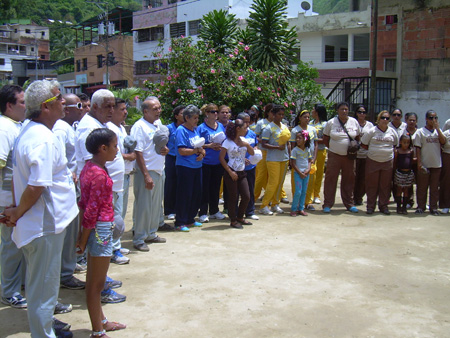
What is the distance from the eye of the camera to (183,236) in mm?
6730

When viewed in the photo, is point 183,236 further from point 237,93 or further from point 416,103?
point 416,103

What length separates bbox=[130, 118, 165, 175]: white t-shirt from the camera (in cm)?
589

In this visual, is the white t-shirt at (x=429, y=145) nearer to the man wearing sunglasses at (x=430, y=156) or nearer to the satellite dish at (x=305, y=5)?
the man wearing sunglasses at (x=430, y=156)

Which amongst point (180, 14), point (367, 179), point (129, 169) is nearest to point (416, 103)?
point (367, 179)

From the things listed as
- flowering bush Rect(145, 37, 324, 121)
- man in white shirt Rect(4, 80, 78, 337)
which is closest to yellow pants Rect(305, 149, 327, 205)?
flowering bush Rect(145, 37, 324, 121)

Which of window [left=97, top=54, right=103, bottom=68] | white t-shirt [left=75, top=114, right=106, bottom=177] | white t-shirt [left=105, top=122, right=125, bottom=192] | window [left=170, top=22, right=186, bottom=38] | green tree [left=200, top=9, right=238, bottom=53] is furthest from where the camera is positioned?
window [left=97, top=54, right=103, bottom=68]

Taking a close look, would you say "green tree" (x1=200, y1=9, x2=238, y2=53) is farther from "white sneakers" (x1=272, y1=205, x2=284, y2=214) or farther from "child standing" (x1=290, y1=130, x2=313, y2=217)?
"white sneakers" (x1=272, y1=205, x2=284, y2=214)

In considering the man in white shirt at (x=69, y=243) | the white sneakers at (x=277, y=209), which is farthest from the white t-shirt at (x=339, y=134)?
the man in white shirt at (x=69, y=243)

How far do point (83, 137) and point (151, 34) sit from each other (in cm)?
3521

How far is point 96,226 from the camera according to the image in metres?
3.60

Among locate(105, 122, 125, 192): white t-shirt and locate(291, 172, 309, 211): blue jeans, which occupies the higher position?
locate(105, 122, 125, 192): white t-shirt

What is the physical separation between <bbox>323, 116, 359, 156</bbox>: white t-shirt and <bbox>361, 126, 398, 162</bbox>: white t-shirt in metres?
0.28

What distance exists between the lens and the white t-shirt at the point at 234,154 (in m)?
7.25

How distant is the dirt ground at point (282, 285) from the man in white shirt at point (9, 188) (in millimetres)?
221
